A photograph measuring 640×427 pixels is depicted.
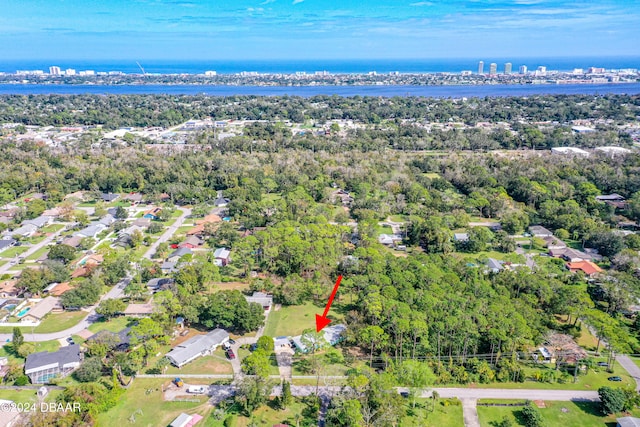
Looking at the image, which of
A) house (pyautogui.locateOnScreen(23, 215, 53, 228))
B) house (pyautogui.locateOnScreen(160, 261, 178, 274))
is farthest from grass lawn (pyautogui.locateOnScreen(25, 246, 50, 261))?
house (pyautogui.locateOnScreen(160, 261, 178, 274))

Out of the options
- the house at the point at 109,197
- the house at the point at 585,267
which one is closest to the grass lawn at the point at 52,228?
the house at the point at 109,197

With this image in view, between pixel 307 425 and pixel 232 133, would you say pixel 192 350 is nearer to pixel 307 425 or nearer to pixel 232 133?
pixel 307 425

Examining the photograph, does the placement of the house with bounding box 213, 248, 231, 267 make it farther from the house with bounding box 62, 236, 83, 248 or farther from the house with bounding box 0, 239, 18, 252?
the house with bounding box 0, 239, 18, 252

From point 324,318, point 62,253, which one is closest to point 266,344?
point 324,318

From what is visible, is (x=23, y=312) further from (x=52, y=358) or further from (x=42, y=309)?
(x=52, y=358)

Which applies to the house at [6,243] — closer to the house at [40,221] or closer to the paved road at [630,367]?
the house at [40,221]

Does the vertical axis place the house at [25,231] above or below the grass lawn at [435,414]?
above
